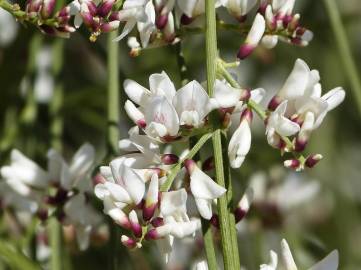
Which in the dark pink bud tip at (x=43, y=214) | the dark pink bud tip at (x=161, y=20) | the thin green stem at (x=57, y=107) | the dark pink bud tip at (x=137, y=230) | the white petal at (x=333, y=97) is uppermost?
the dark pink bud tip at (x=161, y=20)

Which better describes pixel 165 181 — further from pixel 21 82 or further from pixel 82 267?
pixel 82 267

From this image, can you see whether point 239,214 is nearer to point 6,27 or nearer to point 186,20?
point 186,20

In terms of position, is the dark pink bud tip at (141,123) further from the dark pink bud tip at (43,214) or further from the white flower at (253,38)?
the dark pink bud tip at (43,214)

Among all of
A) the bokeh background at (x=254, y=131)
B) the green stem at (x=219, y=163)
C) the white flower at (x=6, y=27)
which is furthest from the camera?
the white flower at (x=6, y=27)

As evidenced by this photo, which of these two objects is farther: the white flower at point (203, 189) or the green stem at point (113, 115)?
the green stem at point (113, 115)

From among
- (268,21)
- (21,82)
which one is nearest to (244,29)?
(268,21)

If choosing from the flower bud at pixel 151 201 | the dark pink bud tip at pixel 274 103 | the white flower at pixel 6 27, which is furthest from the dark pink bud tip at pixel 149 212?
the white flower at pixel 6 27
